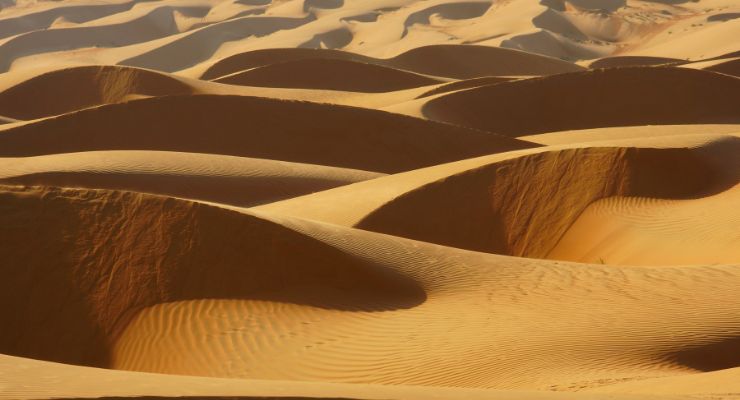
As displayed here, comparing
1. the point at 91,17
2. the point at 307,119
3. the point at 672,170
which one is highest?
the point at 672,170

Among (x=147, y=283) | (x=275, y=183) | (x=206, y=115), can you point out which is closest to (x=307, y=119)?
(x=206, y=115)

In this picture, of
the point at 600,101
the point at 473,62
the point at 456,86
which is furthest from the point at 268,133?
the point at 473,62

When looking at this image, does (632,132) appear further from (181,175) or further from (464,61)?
(464,61)

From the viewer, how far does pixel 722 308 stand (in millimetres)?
9820

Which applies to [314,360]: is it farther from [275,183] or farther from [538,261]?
[275,183]

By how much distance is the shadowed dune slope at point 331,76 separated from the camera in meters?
Result: 35.8

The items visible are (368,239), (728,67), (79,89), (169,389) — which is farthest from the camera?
(728,67)

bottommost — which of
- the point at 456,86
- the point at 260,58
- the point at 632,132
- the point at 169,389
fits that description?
the point at 260,58

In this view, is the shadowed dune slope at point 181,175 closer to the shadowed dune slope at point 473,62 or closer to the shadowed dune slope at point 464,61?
the shadowed dune slope at point 464,61

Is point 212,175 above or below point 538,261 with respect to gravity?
below

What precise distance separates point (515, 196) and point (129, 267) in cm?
770

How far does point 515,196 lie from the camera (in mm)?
16297

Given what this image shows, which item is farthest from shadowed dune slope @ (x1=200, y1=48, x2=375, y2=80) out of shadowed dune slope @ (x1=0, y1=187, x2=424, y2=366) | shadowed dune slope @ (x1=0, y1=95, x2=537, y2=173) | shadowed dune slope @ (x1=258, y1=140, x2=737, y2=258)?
shadowed dune slope @ (x1=0, y1=187, x2=424, y2=366)

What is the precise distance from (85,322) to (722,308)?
17.8 ft
